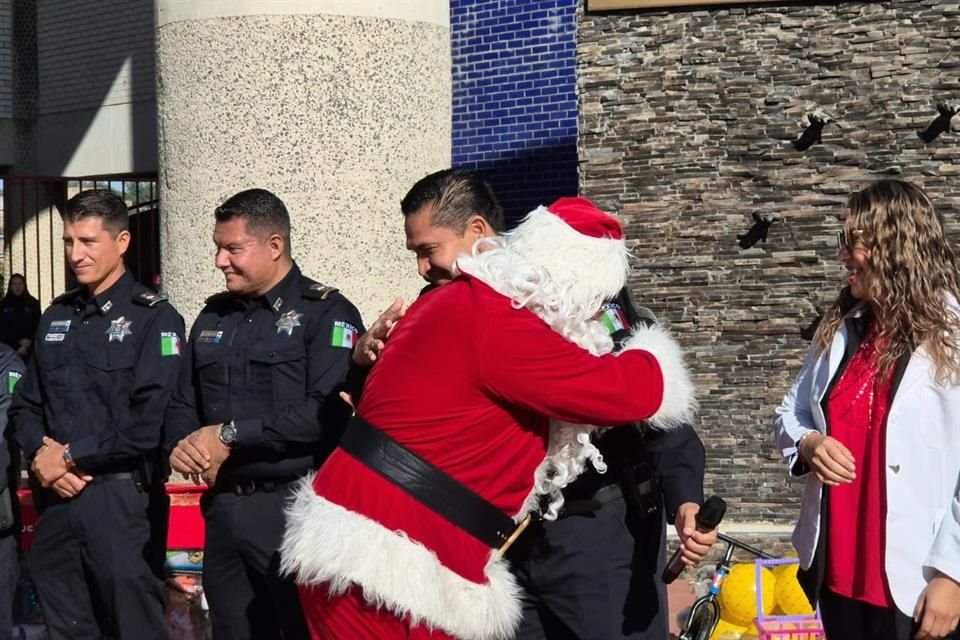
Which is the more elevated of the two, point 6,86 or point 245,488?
point 6,86

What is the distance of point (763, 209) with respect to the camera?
324 inches

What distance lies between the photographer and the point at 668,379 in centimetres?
376

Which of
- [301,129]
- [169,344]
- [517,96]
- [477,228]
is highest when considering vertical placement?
[517,96]

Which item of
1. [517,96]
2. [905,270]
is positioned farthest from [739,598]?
[517,96]

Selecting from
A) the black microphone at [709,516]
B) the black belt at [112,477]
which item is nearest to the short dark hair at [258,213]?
the black belt at [112,477]

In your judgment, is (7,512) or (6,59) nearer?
(7,512)

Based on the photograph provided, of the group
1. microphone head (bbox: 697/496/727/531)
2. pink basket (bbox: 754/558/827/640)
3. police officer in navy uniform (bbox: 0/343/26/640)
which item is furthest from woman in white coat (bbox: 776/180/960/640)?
police officer in navy uniform (bbox: 0/343/26/640)

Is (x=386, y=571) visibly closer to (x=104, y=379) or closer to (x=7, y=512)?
(x=104, y=379)

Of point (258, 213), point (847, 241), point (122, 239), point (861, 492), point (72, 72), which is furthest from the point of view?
point (72, 72)

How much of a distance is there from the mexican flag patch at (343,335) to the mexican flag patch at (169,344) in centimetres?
72

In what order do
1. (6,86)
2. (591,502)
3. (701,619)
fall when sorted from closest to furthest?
(591,502)
(701,619)
(6,86)

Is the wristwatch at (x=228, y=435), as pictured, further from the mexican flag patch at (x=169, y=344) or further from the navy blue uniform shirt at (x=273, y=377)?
the mexican flag patch at (x=169, y=344)

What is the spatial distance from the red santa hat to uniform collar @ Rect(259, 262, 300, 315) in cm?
177

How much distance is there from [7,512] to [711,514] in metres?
3.10
